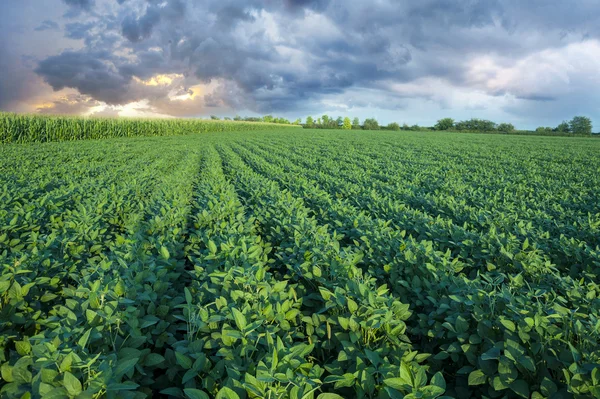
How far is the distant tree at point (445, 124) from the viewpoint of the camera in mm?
107250

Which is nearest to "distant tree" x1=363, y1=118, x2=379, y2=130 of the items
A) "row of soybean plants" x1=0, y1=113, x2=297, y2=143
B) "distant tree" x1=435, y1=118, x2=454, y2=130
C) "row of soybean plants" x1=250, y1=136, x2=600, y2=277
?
"distant tree" x1=435, y1=118, x2=454, y2=130

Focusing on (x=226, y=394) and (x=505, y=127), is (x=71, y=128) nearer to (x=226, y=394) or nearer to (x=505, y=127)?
(x=226, y=394)

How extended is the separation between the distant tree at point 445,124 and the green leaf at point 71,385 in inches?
4652

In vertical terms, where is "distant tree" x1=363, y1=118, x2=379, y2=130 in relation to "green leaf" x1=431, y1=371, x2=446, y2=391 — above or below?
above

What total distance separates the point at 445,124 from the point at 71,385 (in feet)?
401

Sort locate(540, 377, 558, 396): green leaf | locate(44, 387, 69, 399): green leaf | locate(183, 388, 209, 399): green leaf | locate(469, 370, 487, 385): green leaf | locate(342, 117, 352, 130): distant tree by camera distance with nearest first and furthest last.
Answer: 1. locate(44, 387, 69, 399): green leaf
2. locate(183, 388, 209, 399): green leaf
3. locate(540, 377, 558, 396): green leaf
4. locate(469, 370, 487, 385): green leaf
5. locate(342, 117, 352, 130): distant tree

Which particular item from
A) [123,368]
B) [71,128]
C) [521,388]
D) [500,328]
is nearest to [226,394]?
[123,368]

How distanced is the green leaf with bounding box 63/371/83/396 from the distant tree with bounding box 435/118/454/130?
118162 millimetres

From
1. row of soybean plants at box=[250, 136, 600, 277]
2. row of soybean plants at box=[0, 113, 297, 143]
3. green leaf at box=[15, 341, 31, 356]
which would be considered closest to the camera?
green leaf at box=[15, 341, 31, 356]

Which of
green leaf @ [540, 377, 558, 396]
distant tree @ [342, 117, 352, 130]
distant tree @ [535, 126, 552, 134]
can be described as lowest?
green leaf @ [540, 377, 558, 396]

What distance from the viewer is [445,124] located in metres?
109

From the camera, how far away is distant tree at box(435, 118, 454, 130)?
352 ft

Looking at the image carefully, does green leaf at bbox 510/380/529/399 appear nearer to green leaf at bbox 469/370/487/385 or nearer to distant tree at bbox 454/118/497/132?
green leaf at bbox 469/370/487/385

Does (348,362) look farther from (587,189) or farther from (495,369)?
(587,189)
